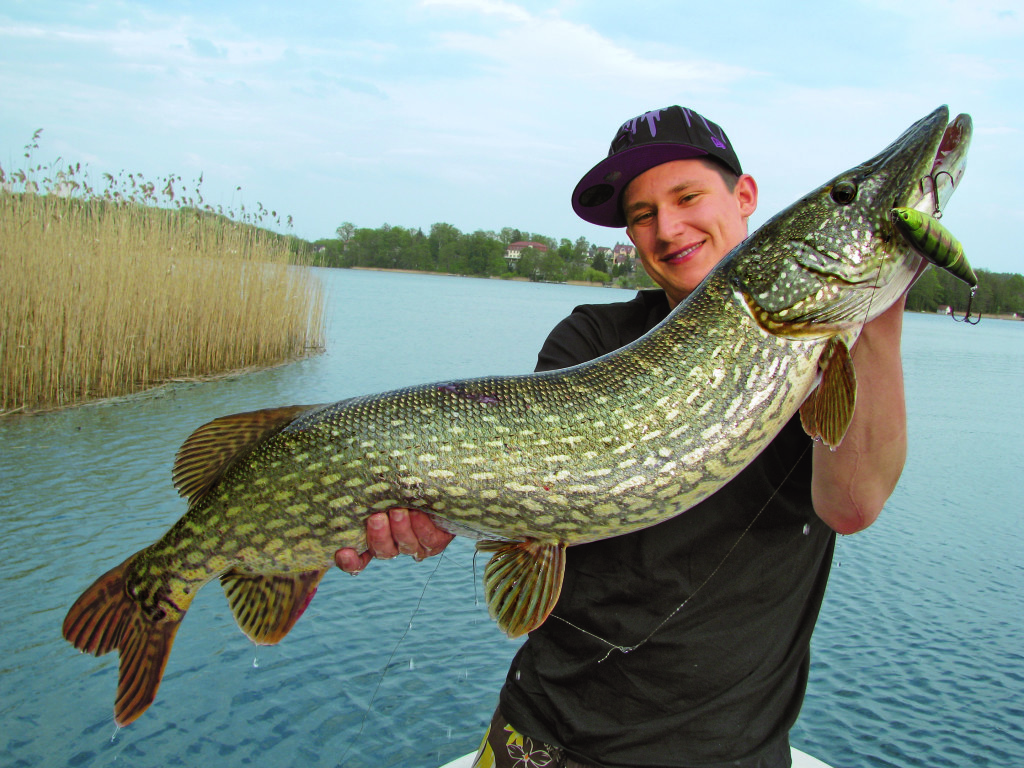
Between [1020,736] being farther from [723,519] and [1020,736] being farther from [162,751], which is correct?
[162,751]

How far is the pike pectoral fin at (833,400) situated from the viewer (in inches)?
57.2

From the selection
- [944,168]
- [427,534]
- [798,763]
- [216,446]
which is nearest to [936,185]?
[944,168]

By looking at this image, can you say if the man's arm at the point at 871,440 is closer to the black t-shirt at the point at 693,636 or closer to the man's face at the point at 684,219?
the black t-shirt at the point at 693,636

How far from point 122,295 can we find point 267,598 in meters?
6.88

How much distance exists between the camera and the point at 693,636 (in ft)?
5.06

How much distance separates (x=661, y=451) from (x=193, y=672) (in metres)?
2.74

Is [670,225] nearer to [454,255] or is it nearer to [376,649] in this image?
[376,649]

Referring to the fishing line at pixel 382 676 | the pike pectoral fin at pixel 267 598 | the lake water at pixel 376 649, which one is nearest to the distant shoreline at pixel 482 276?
the lake water at pixel 376 649

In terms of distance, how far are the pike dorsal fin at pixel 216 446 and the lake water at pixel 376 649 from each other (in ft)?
4.97

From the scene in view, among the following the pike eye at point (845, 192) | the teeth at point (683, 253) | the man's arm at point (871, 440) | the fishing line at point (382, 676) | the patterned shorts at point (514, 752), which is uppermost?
the pike eye at point (845, 192)

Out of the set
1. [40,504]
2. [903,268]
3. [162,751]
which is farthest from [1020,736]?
[40,504]

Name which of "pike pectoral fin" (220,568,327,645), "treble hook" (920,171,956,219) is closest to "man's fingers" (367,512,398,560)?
"pike pectoral fin" (220,568,327,645)

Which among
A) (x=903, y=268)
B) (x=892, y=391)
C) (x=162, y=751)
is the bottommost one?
(x=162, y=751)

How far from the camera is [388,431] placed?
1.66 metres
